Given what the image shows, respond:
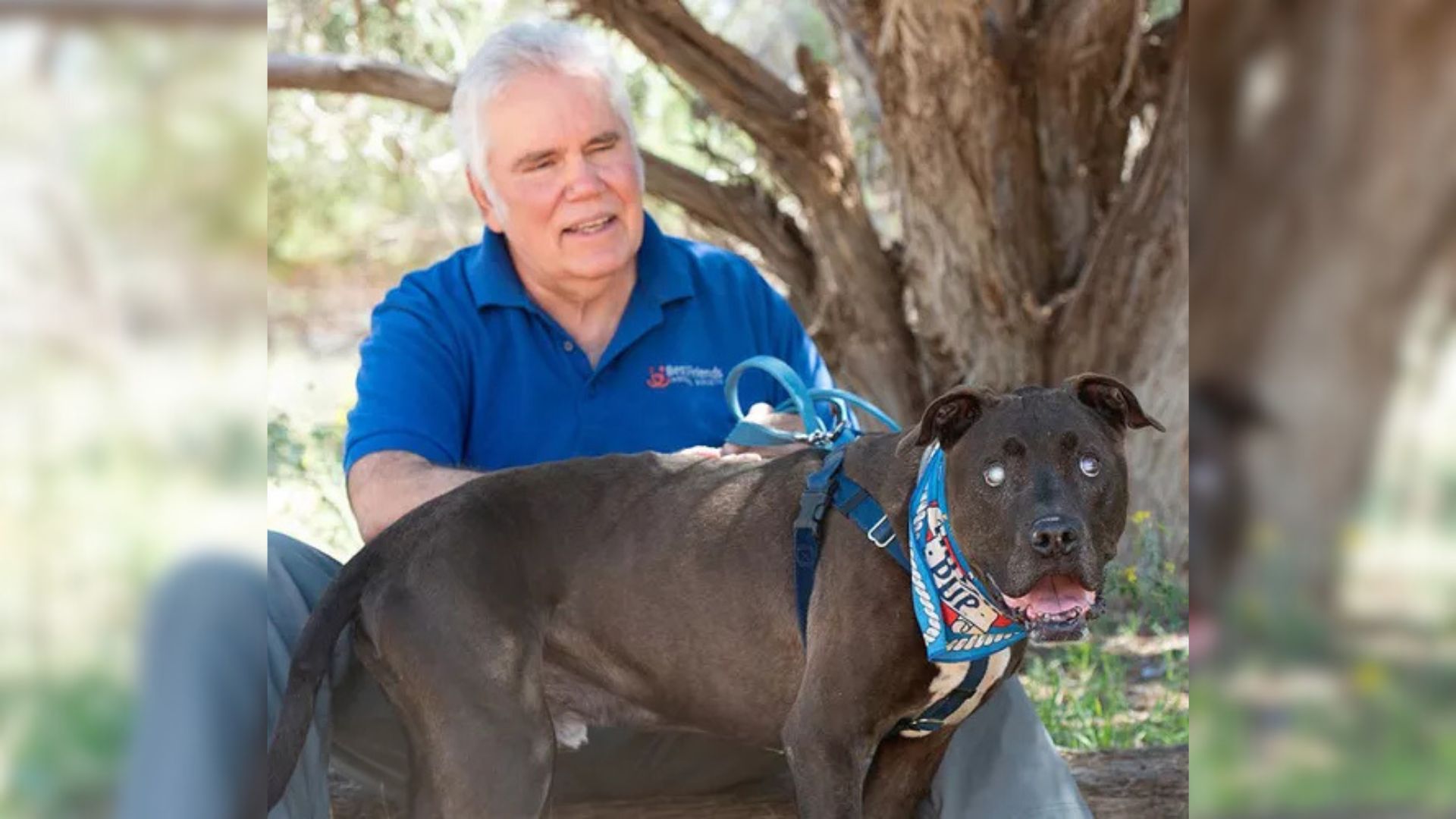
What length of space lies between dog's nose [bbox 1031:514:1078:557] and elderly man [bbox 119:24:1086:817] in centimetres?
146

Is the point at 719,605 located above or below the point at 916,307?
below

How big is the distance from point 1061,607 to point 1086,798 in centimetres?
158

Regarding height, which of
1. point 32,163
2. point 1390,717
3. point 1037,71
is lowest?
point 1390,717

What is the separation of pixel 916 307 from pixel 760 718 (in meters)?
3.47

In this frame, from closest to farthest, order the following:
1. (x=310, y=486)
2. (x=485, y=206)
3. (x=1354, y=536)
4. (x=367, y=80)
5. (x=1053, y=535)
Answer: (x=1354, y=536) < (x=1053, y=535) < (x=485, y=206) < (x=367, y=80) < (x=310, y=486)

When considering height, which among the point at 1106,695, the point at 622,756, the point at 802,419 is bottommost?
the point at 1106,695

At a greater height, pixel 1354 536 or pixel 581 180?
pixel 581 180

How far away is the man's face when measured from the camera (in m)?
4.25

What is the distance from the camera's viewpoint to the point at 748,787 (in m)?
4.29

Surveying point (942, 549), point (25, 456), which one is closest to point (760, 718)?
point (942, 549)

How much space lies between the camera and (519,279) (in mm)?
4363

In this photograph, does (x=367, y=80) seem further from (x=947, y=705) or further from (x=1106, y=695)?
(x=947, y=705)

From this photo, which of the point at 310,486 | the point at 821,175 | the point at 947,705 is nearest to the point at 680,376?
the point at 947,705

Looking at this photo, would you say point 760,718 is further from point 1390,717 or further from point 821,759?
point 1390,717
